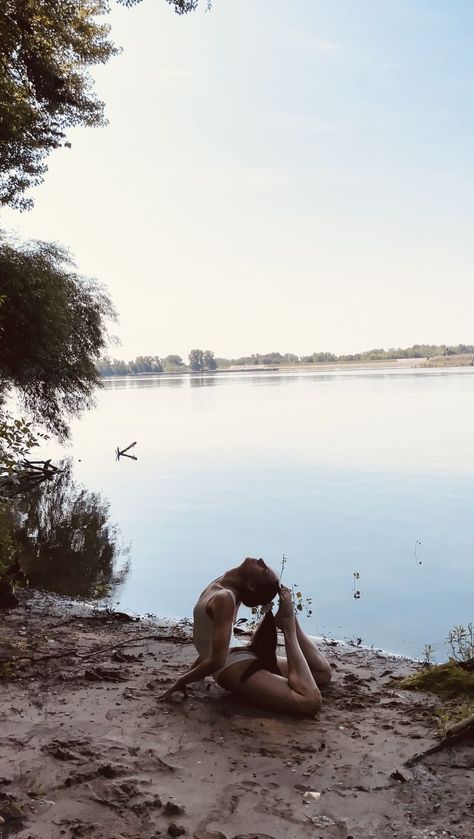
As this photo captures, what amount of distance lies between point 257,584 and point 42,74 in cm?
1045

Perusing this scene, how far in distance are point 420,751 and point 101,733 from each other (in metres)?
2.04

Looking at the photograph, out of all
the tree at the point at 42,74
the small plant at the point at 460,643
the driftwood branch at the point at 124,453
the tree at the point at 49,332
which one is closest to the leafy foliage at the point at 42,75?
the tree at the point at 42,74

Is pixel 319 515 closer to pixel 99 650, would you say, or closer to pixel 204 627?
pixel 99 650

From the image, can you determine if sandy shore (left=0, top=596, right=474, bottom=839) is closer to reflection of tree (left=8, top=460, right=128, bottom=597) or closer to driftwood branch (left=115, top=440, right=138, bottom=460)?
reflection of tree (left=8, top=460, right=128, bottom=597)

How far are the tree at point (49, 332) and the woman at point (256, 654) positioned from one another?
15.1m

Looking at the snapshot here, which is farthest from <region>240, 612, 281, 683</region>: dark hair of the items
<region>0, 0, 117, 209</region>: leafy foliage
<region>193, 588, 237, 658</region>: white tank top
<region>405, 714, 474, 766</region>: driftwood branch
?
<region>0, 0, 117, 209</region>: leafy foliage

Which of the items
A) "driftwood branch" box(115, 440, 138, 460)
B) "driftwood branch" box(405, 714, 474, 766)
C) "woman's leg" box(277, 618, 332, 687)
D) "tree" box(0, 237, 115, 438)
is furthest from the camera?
"driftwood branch" box(115, 440, 138, 460)

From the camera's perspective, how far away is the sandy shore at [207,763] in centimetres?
328

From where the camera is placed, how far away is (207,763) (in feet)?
12.8

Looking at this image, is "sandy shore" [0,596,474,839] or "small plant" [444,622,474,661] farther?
"small plant" [444,622,474,661]

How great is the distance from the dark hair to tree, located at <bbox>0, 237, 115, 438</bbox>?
15255 mm

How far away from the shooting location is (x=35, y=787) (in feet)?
11.4

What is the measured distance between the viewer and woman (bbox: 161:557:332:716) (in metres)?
4.56

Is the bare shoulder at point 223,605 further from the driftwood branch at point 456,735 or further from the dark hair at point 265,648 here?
the driftwood branch at point 456,735
